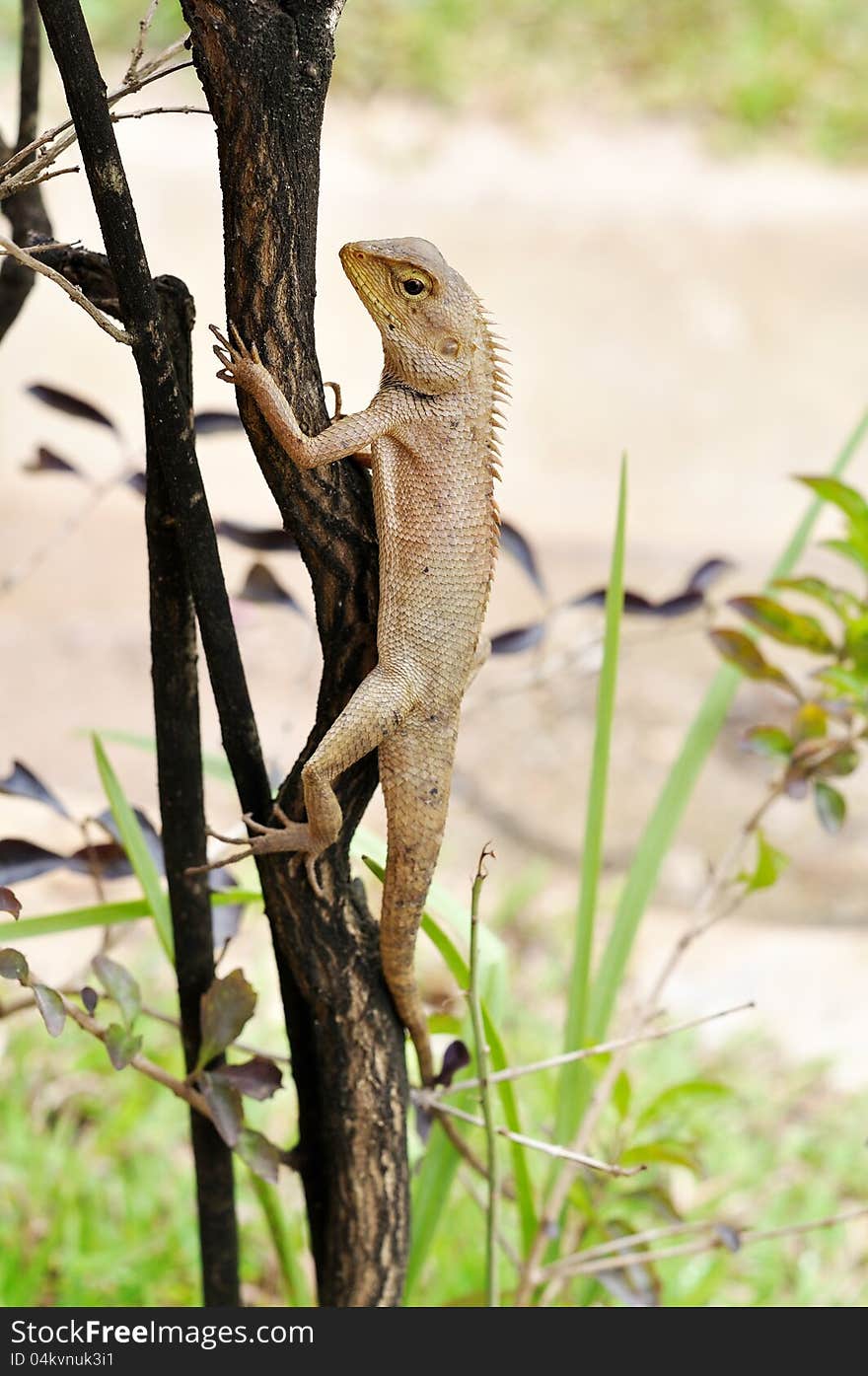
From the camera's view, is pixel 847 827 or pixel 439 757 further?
pixel 847 827

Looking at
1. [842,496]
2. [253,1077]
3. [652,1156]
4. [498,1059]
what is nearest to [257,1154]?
[253,1077]

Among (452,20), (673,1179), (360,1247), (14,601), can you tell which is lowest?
(360,1247)

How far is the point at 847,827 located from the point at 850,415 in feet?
8.34

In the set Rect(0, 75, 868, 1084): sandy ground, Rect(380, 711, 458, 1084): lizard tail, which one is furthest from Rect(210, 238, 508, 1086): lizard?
Rect(0, 75, 868, 1084): sandy ground

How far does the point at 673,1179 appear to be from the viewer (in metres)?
2.56

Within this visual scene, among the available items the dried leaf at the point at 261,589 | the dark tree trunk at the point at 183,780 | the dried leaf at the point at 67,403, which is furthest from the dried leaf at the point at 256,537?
the dark tree trunk at the point at 183,780

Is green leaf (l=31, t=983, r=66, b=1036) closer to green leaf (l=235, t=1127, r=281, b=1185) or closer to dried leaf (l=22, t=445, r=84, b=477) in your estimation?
green leaf (l=235, t=1127, r=281, b=1185)

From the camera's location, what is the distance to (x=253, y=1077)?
1324 mm

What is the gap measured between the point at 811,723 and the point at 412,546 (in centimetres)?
67

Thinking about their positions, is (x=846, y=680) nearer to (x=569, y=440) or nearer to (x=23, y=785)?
(x=23, y=785)

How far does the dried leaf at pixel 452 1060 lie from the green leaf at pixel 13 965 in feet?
1.68

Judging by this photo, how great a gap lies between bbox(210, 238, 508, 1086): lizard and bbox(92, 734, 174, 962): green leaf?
0.19m

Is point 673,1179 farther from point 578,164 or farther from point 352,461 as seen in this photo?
point 578,164

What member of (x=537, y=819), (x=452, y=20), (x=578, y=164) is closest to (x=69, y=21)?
(x=537, y=819)
